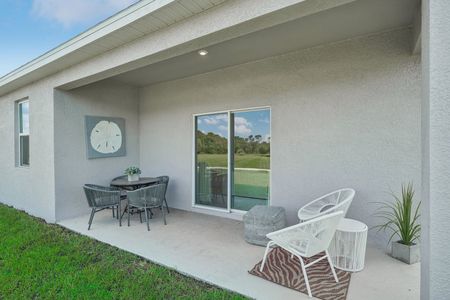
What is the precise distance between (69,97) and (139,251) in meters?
3.61

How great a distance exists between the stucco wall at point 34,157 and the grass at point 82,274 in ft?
4.50

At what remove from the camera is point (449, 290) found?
1.60m

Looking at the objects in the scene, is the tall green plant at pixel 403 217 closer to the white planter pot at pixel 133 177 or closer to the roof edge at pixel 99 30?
the roof edge at pixel 99 30

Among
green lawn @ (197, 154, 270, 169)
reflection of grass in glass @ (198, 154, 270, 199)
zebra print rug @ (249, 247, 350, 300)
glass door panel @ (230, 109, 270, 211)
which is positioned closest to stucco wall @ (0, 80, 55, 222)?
green lawn @ (197, 154, 270, 169)

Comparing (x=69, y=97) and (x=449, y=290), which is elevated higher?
(x=69, y=97)

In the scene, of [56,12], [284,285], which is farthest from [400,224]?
[56,12]

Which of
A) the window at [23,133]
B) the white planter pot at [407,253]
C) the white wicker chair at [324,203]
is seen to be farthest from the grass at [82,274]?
the window at [23,133]

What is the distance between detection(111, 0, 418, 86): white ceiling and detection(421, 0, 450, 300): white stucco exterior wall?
1.63 meters

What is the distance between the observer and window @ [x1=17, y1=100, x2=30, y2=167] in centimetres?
660

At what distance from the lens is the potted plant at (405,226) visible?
3.42m

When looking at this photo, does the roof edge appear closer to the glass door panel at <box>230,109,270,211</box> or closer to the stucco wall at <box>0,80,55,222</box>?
the stucco wall at <box>0,80,55,222</box>

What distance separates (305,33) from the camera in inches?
150

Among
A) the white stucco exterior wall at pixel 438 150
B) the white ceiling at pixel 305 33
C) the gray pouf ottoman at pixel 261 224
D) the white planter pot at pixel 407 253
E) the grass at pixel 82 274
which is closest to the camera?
the white stucco exterior wall at pixel 438 150

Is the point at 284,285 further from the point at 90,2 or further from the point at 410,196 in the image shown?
the point at 90,2
